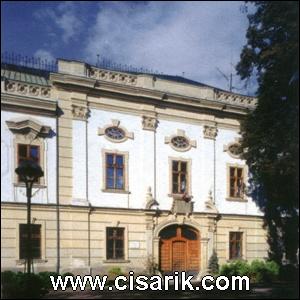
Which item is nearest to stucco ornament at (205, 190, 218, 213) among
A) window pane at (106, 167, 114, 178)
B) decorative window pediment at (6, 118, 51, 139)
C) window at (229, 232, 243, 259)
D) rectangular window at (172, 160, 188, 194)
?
rectangular window at (172, 160, 188, 194)

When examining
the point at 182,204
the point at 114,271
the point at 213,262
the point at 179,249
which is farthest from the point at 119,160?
the point at 179,249

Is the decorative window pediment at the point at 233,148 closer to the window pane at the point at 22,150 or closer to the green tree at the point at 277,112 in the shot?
the green tree at the point at 277,112

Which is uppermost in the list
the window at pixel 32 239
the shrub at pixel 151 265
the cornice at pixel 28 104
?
the cornice at pixel 28 104

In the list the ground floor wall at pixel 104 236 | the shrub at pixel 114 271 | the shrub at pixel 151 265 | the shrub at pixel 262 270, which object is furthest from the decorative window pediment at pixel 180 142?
the shrub at pixel 151 265

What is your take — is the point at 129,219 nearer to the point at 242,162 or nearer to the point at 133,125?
the point at 133,125

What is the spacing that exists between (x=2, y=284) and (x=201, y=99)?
244 inches

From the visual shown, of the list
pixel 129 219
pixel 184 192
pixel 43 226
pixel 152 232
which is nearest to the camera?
pixel 43 226

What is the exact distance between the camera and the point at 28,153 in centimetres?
629

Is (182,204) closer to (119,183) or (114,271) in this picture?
(119,183)

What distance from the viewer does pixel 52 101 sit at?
8.41 meters

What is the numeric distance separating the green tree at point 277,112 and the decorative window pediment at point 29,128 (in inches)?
124

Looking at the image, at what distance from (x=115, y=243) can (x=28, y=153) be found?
242 inches

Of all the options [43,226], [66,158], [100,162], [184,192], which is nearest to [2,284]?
[43,226]

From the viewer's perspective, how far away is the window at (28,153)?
6.08m
